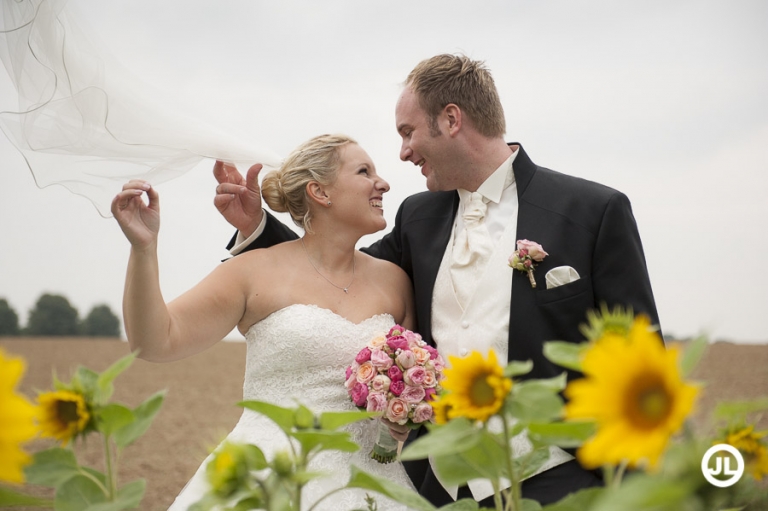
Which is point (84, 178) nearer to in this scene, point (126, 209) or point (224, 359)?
point (126, 209)

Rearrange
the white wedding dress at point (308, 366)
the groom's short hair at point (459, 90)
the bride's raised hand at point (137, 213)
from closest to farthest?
the bride's raised hand at point (137, 213) < the white wedding dress at point (308, 366) < the groom's short hair at point (459, 90)

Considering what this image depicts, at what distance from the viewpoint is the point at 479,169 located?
4.11 meters

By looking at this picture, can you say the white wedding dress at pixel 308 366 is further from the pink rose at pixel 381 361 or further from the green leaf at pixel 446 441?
the green leaf at pixel 446 441

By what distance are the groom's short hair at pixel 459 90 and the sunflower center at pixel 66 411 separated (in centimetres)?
341

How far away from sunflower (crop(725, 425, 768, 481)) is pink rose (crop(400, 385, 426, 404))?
2124mm

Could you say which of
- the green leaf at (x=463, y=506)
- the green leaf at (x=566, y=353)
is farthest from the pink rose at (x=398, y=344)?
the green leaf at (x=566, y=353)

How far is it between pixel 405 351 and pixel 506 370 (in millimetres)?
2334

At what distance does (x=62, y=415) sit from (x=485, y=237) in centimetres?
294

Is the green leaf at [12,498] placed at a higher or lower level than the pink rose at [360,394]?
higher

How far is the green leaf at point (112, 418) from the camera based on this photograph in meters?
1.02

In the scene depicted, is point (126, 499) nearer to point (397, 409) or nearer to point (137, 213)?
point (137, 213)

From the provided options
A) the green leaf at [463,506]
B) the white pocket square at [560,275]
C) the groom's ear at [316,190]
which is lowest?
the green leaf at [463,506]

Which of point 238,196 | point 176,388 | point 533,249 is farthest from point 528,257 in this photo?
point 176,388

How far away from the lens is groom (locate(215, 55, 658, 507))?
347cm
